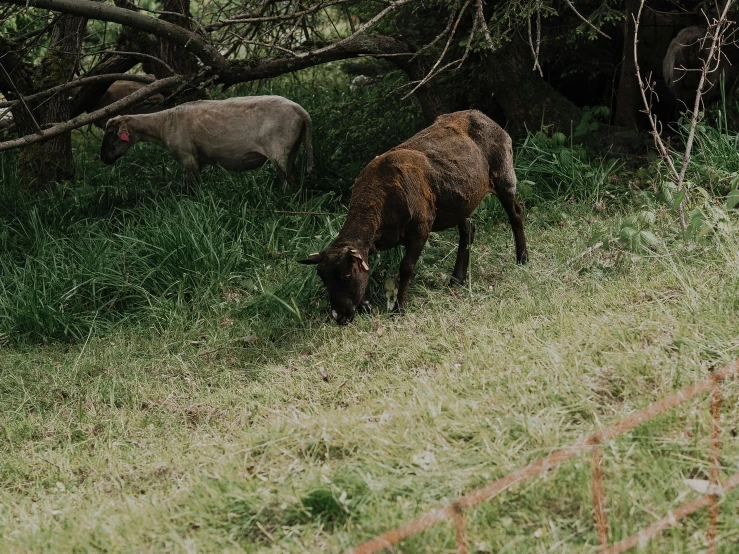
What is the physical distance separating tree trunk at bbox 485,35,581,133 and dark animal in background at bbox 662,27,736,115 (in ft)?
3.67

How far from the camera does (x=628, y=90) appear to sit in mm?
10773

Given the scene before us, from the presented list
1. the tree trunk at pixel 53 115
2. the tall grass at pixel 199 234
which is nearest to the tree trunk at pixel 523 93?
the tall grass at pixel 199 234

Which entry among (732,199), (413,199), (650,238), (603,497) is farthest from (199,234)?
(603,497)

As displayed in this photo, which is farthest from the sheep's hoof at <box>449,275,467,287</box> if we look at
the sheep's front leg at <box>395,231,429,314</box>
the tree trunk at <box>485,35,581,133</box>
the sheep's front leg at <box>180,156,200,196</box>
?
the sheep's front leg at <box>180,156,200,196</box>

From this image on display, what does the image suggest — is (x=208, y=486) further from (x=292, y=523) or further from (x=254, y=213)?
(x=254, y=213)

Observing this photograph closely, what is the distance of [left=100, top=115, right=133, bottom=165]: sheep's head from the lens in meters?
11.5

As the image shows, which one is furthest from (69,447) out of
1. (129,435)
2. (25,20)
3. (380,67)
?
(25,20)

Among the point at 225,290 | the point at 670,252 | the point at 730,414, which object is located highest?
the point at 730,414

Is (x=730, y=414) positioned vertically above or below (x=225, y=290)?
above

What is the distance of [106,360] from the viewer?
24.2 ft

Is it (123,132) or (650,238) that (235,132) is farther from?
(650,238)

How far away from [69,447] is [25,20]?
10172 millimetres

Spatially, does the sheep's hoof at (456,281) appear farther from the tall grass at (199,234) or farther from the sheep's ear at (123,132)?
the sheep's ear at (123,132)

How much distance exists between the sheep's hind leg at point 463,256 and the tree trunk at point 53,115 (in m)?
5.23
